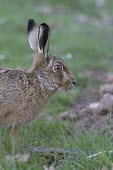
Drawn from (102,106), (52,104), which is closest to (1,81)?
(102,106)

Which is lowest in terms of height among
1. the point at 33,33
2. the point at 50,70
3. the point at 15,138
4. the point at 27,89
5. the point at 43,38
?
→ the point at 15,138

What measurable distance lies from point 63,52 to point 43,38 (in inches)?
216

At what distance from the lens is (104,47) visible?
11477 mm

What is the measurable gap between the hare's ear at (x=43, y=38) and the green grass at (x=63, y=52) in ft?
2.50

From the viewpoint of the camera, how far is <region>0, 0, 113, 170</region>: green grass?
15.3ft

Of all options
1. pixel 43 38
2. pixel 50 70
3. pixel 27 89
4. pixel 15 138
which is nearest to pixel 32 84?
pixel 27 89

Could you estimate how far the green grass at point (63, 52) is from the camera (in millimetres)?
4676

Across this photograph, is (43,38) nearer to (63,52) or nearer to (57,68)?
(57,68)

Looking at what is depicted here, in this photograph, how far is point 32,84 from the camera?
5.28 metres

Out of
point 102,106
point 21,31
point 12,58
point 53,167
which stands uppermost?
point 21,31

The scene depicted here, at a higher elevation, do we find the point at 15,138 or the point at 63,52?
the point at 63,52

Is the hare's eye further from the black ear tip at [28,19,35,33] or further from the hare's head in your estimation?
the black ear tip at [28,19,35,33]

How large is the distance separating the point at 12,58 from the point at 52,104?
269 cm

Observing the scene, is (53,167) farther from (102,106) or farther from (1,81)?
(102,106)
